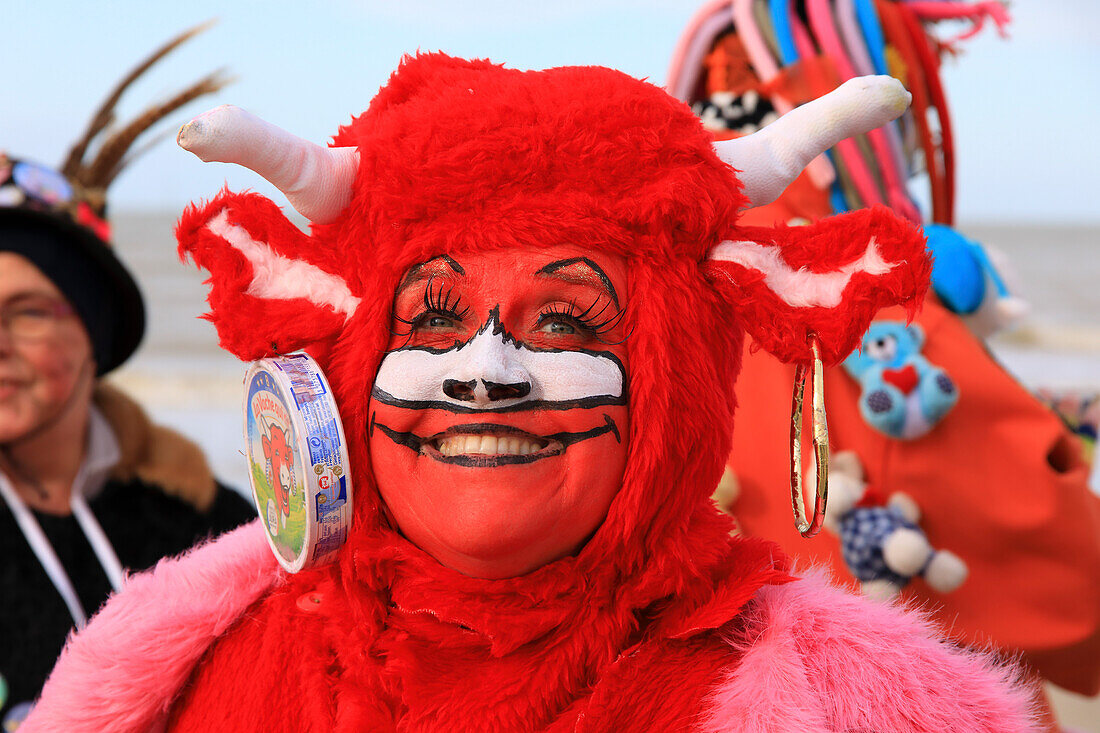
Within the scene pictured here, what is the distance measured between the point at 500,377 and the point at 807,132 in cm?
36

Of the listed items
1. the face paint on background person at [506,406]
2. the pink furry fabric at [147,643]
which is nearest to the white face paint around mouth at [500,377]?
the face paint on background person at [506,406]

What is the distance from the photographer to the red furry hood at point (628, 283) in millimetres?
894

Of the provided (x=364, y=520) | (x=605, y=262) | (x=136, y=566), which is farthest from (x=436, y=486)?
(x=136, y=566)

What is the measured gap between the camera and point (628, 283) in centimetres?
92

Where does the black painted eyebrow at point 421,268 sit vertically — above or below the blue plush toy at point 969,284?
above

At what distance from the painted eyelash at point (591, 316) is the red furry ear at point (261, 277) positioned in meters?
0.20

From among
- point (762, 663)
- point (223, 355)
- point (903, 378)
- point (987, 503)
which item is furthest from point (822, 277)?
point (223, 355)

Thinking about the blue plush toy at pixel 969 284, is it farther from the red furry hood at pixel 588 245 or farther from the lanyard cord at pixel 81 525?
the lanyard cord at pixel 81 525

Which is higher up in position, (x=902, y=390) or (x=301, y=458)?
(x=301, y=458)

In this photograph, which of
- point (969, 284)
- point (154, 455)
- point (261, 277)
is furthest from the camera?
point (154, 455)

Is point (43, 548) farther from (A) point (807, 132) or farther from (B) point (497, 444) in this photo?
(A) point (807, 132)

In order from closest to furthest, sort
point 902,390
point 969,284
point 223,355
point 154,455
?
point 902,390 < point 969,284 < point 154,455 < point 223,355

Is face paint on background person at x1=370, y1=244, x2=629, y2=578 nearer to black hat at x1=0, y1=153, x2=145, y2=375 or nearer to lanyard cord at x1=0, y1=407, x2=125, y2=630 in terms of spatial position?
lanyard cord at x1=0, y1=407, x2=125, y2=630

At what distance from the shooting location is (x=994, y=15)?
6.37ft
